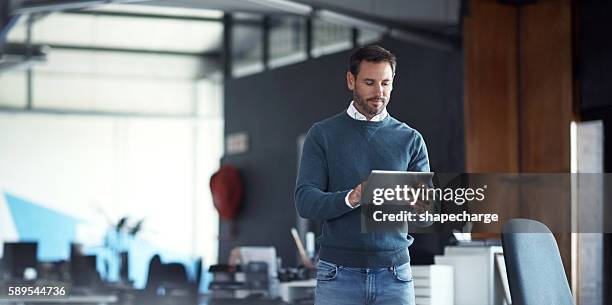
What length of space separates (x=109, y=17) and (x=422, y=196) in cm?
354

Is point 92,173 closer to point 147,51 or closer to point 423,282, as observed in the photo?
point 147,51

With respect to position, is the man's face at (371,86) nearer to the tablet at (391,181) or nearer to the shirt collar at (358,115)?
the shirt collar at (358,115)

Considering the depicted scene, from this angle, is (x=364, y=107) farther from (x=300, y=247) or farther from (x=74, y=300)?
(x=300, y=247)

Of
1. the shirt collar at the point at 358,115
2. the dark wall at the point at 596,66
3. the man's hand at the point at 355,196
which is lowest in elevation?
the man's hand at the point at 355,196

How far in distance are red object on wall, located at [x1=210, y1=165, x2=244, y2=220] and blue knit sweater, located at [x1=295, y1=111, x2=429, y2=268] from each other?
11.2 ft

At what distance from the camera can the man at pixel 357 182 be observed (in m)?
3.43

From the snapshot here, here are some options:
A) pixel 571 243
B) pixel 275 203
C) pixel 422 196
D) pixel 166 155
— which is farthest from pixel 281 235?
pixel 422 196

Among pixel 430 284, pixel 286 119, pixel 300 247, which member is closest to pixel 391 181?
pixel 430 284

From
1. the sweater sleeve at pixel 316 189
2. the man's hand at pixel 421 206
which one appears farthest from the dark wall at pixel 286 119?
the sweater sleeve at pixel 316 189

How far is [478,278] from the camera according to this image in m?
6.40

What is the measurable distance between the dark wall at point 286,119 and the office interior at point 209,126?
1 centimetres

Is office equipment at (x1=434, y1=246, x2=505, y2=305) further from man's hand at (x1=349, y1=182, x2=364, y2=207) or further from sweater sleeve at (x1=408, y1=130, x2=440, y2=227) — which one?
man's hand at (x1=349, y1=182, x2=364, y2=207)

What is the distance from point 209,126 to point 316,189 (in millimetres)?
3685

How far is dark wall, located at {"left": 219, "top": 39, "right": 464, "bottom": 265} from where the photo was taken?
712 centimetres
